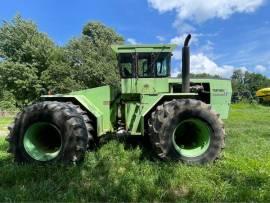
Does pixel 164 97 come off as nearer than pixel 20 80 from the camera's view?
Yes

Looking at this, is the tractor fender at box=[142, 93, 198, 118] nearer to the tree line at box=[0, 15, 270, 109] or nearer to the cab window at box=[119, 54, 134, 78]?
the cab window at box=[119, 54, 134, 78]

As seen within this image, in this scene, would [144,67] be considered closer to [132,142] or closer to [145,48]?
[145,48]

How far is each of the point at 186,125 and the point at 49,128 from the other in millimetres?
2942

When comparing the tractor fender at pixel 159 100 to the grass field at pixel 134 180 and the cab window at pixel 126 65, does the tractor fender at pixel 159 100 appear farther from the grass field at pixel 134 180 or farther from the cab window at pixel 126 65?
the cab window at pixel 126 65

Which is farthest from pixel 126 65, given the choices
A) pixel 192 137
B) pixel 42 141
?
pixel 42 141

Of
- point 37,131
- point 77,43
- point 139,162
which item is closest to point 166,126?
point 139,162

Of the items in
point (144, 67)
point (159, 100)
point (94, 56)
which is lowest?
point (159, 100)

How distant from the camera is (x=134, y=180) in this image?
20.4 feet

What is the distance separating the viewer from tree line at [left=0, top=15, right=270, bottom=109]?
46.1 m

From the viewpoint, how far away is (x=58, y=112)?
24.6ft

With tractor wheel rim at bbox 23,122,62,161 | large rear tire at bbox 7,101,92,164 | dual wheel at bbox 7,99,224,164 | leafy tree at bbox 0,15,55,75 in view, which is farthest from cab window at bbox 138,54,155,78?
leafy tree at bbox 0,15,55,75

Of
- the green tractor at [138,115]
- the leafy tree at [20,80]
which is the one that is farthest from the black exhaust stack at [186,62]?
the leafy tree at [20,80]

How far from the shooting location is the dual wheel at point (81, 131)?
7.35 m

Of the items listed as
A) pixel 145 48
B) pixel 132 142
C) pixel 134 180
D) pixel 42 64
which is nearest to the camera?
pixel 134 180
